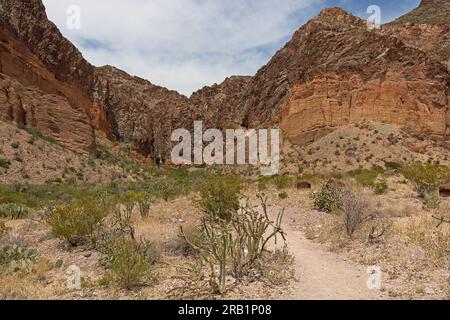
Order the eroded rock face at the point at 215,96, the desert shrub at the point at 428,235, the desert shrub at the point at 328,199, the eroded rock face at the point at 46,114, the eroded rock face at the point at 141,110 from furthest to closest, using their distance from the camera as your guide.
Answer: the eroded rock face at the point at 215,96 → the eroded rock face at the point at 141,110 → the eroded rock face at the point at 46,114 → the desert shrub at the point at 328,199 → the desert shrub at the point at 428,235

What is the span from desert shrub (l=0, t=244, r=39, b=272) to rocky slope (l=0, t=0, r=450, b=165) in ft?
82.8

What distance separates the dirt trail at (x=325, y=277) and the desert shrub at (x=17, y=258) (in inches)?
198

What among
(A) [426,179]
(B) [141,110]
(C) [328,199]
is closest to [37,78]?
(C) [328,199]

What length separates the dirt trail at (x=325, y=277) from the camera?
18.8 ft

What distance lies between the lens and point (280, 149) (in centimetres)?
4084

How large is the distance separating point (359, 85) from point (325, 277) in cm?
3488

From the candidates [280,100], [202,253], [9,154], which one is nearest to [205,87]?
[280,100]

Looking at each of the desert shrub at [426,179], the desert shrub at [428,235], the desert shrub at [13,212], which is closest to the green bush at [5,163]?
the desert shrub at [13,212]

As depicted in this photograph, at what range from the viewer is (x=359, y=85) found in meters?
38.3

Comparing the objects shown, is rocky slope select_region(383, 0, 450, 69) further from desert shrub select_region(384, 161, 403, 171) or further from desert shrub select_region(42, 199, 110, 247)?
desert shrub select_region(42, 199, 110, 247)

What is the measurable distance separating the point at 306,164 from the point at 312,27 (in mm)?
18803

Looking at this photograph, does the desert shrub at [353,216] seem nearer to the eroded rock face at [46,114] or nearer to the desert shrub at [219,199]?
the desert shrub at [219,199]

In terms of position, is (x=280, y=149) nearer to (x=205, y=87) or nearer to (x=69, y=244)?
(x=69, y=244)

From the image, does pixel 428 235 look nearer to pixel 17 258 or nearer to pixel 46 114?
pixel 17 258
